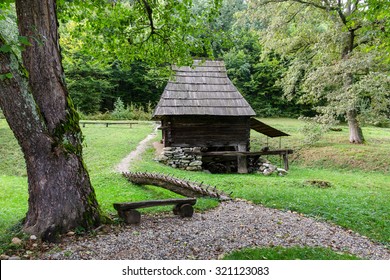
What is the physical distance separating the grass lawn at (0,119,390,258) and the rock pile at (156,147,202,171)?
0.71 meters

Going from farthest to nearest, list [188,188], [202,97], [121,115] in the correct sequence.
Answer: [121,115] < [202,97] < [188,188]

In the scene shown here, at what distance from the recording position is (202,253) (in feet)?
15.0

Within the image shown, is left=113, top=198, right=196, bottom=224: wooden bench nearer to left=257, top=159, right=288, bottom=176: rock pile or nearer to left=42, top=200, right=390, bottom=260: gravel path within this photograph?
left=42, top=200, right=390, bottom=260: gravel path

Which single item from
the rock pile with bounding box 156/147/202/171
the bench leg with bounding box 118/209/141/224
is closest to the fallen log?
the bench leg with bounding box 118/209/141/224

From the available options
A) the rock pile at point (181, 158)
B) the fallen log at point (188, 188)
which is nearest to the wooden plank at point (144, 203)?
the fallen log at point (188, 188)

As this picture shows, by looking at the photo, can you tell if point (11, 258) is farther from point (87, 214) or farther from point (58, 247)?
point (87, 214)

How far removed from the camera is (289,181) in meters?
12.6

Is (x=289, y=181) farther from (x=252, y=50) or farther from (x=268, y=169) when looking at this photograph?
(x=252, y=50)

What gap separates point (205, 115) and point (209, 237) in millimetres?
11217

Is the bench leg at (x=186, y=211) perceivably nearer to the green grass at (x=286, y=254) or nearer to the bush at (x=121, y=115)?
the green grass at (x=286, y=254)

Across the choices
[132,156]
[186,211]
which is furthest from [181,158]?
[186,211]

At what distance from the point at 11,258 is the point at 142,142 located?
17065 mm

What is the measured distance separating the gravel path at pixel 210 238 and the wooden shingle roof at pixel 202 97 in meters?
9.33

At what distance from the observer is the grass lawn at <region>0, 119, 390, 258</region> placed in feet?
24.4
